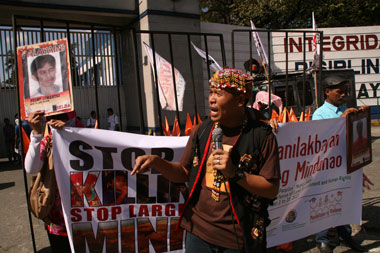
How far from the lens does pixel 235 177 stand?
70.2 inches

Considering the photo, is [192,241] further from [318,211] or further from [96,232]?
[318,211]

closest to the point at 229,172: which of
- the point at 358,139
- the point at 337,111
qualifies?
the point at 337,111

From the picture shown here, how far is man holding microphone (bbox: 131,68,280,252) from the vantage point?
1.88 metres

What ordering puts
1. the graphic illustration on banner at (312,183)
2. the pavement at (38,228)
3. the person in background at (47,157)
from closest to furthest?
the person in background at (47,157) < the graphic illustration on banner at (312,183) < the pavement at (38,228)

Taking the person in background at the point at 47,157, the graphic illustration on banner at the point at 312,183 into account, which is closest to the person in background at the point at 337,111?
the graphic illustration on banner at the point at 312,183

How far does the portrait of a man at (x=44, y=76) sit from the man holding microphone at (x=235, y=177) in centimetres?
97

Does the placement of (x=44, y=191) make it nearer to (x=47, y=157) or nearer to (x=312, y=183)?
(x=47, y=157)

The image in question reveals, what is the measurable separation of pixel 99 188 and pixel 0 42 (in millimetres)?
10859

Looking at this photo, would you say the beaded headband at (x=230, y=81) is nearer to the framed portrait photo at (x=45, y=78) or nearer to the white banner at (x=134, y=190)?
the white banner at (x=134, y=190)

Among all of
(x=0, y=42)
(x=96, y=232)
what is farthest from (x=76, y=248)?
(x=0, y=42)

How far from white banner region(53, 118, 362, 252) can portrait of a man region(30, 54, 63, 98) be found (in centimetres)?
32

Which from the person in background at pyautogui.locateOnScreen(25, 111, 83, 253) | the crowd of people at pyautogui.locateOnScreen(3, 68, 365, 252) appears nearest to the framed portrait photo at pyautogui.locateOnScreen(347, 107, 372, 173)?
the crowd of people at pyautogui.locateOnScreen(3, 68, 365, 252)

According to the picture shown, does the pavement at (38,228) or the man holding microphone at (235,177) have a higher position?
the man holding microphone at (235,177)

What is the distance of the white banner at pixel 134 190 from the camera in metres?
2.51
